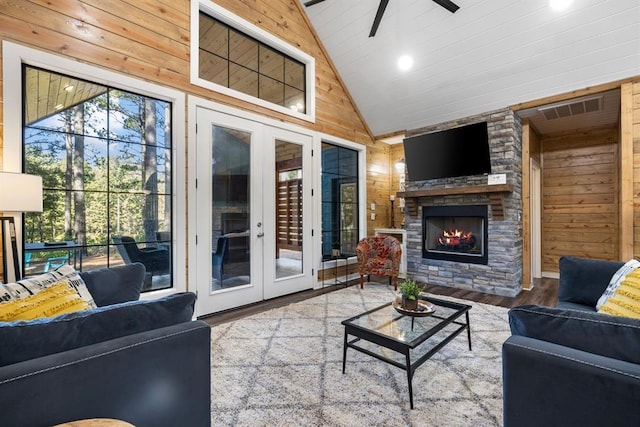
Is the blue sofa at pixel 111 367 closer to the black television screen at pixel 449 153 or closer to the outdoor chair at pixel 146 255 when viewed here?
the outdoor chair at pixel 146 255

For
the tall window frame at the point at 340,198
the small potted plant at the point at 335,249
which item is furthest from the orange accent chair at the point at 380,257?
the tall window frame at the point at 340,198

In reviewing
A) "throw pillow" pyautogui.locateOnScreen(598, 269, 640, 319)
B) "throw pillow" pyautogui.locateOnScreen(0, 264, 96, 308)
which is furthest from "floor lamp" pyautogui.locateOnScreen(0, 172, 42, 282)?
"throw pillow" pyautogui.locateOnScreen(598, 269, 640, 319)

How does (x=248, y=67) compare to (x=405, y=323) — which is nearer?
(x=405, y=323)

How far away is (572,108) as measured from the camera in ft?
13.3

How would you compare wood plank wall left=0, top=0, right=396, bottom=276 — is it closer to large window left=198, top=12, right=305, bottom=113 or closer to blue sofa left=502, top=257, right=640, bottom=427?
large window left=198, top=12, right=305, bottom=113

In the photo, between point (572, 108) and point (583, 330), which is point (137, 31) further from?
point (572, 108)

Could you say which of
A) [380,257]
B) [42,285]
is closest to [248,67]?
[380,257]

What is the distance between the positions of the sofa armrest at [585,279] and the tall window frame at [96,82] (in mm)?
3334

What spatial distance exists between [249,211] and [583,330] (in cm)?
326

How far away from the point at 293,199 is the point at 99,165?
2.26m

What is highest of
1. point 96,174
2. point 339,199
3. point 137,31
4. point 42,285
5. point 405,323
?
point 137,31

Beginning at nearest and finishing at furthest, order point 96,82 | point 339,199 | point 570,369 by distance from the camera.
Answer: point 570,369
point 96,82
point 339,199

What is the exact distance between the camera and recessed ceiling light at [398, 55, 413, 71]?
4.12 m

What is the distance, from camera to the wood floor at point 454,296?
3.33 m
